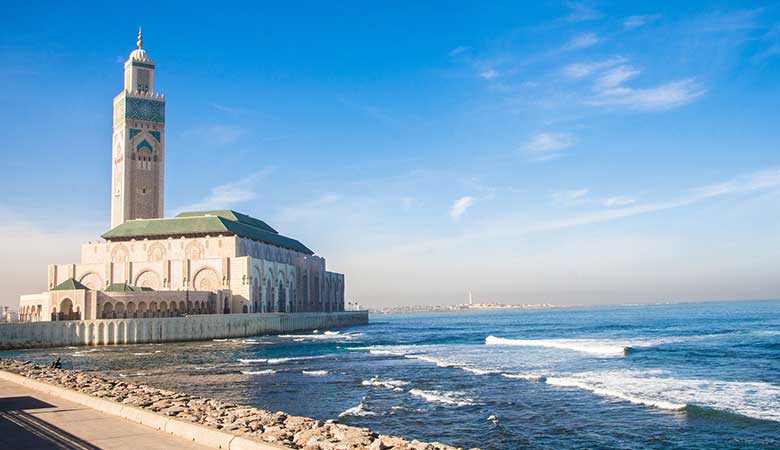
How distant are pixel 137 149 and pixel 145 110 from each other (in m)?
5.76

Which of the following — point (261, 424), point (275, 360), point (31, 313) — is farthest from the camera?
point (31, 313)

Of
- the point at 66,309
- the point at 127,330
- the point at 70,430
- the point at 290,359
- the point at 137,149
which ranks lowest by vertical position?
the point at 290,359

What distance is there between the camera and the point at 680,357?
136ft

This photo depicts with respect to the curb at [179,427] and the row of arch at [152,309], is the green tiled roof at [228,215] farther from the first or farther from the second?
the curb at [179,427]

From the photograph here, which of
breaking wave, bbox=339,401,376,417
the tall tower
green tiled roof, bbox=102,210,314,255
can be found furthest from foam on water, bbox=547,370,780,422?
the tall tower

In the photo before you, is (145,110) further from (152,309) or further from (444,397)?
(444,397)

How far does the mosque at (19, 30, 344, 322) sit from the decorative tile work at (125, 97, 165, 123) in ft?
0.44

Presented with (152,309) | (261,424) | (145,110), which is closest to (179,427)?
(261,424)

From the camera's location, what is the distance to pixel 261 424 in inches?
603

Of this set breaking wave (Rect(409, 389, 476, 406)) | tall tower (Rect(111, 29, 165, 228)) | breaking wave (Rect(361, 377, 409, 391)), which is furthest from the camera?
tall tower (Rect(111, 29, 165, 228))

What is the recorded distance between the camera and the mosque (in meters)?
69.5

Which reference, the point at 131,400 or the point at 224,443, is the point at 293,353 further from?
the point at 224,443

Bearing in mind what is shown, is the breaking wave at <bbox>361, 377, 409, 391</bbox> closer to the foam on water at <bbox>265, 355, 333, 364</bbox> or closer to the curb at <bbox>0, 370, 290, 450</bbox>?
the foam on water at <bbox>265, 355, 333, 364</bbox>

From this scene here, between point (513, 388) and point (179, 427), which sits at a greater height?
point (179, 427)
